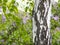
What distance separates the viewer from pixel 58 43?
522 cm

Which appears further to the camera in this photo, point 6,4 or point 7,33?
point 7,33

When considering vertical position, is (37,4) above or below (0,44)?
above

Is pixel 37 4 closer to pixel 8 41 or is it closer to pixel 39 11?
pixel 39 11

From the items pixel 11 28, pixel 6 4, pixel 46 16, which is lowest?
pixel 11 28

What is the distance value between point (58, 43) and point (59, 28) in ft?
3.46

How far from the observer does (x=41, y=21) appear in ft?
8.27

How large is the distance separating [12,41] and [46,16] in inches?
106

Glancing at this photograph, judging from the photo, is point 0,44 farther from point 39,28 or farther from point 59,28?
point 39,28

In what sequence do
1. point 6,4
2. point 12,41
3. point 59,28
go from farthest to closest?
point 59,28
point 12,41
point 6,4

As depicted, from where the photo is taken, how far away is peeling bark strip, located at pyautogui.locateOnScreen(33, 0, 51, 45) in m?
2.48

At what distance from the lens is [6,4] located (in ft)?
6.35

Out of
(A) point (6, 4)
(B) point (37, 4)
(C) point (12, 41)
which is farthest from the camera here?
(C) point (12, 41)

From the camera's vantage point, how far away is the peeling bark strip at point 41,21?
97.8 inches

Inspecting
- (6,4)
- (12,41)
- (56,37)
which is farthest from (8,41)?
(6,4)
